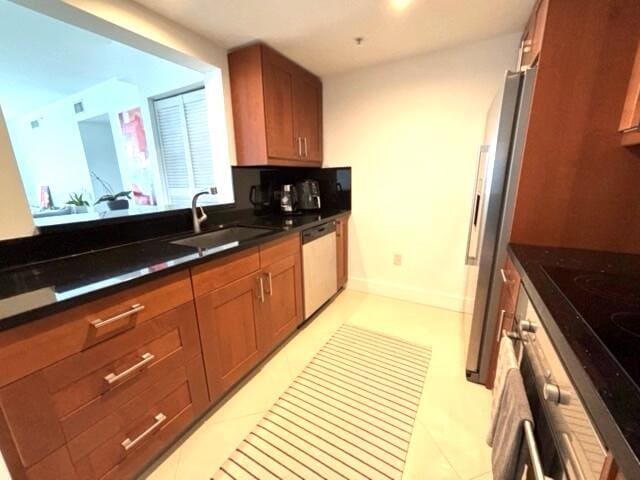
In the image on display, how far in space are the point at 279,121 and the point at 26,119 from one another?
561 centimetres

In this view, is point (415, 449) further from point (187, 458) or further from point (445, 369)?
point (187, 458)

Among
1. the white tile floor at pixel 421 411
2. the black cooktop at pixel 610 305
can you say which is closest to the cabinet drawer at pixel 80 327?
the white tile floor at pixel 421 411

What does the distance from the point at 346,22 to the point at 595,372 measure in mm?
2024

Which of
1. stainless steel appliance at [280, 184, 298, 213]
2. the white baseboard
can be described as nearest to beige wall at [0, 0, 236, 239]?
stainless steel appliance at [280, 184, 298, 213]

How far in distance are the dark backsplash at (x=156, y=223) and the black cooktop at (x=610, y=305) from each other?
79.0 inches

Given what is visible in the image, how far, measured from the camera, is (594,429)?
18.1 inches

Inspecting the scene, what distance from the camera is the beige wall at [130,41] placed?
1.17 meters

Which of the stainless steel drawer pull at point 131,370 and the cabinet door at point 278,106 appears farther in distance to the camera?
the cabinet door at point 278,106

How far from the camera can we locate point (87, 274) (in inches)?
42.1

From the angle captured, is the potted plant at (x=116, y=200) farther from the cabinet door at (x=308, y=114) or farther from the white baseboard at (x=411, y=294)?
the white baseboard at (x=411, y=294)

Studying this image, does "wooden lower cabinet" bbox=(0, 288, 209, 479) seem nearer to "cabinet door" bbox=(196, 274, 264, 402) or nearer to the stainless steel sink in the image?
"cabinet door" bbox=(196, 274, 264, 402)

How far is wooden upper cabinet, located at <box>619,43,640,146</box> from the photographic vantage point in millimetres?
994

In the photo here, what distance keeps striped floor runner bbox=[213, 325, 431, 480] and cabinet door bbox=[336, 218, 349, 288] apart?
913 millimetres

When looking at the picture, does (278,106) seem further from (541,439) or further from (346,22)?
(541,439)
